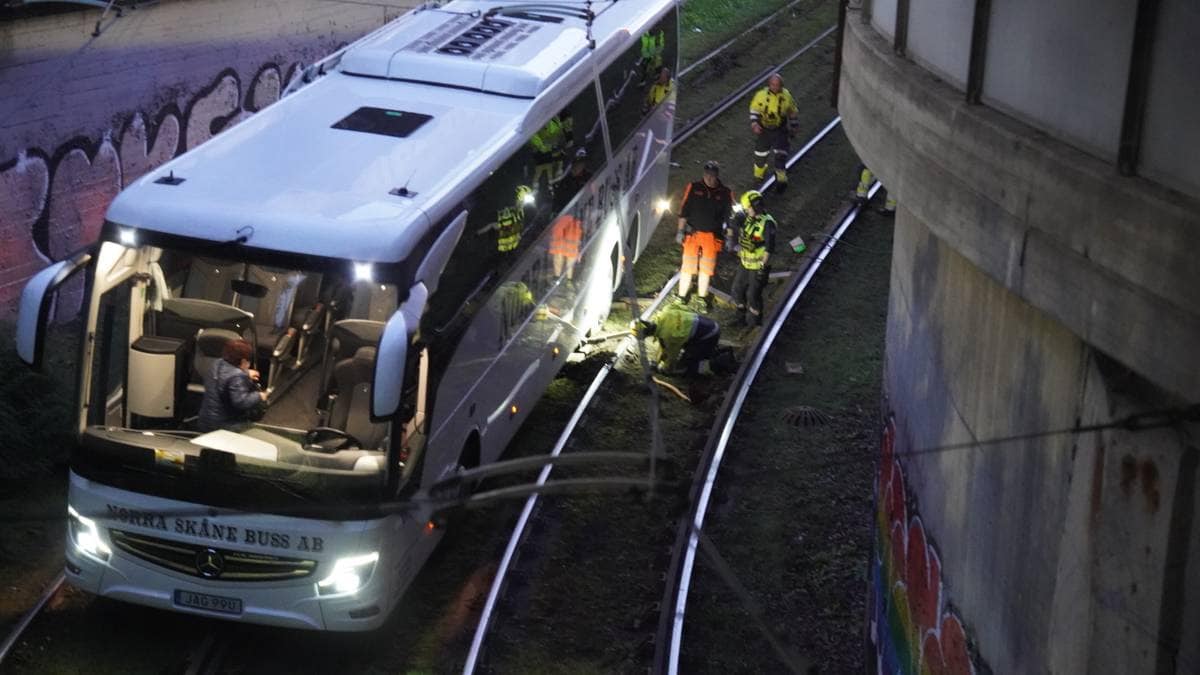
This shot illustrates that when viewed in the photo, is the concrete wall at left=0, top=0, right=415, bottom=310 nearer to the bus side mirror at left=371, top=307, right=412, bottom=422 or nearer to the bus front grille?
the bus front grille

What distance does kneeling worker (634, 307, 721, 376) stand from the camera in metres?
16.0

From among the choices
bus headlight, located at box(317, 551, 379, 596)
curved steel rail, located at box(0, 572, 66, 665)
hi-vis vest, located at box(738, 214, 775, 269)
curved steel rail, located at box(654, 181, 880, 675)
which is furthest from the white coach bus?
hi-vis vest, located at box(738, 214, 775, 269)

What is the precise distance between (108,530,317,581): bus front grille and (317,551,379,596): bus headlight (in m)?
0.14

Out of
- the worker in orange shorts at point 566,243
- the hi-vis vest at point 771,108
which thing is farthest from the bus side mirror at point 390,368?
the hi-vis vest at point 771,108

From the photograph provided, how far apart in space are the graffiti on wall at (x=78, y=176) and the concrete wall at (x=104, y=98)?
1 cm

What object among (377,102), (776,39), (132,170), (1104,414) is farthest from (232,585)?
(776,39)

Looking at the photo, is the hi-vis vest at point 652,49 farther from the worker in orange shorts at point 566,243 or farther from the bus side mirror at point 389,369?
the bus side mirror at point 389,369

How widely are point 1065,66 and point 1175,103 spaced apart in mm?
902

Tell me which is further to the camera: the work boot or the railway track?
the work boot

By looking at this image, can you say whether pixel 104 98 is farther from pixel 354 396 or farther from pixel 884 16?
pixel 884 16

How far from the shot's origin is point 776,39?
33.7 metres

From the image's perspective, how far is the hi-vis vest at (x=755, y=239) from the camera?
1712cm

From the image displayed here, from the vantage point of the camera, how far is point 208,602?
10117mm

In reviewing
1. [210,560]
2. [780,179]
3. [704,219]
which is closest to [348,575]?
[210,560]
